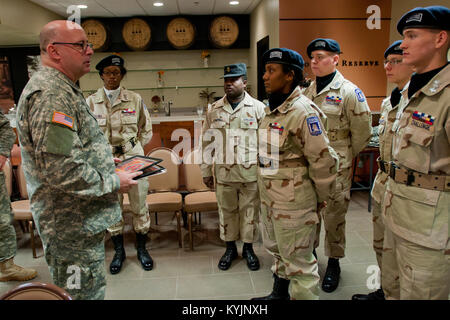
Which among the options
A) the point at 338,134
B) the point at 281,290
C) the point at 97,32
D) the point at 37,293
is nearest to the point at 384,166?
the point at 338,134

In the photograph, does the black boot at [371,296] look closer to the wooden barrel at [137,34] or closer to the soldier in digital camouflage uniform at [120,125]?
the soldier in digital camouflage uniform at [120,125]

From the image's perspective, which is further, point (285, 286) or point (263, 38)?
point (263, 38)

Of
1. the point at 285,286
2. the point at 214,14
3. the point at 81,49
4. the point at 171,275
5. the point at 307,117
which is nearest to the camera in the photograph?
the point at 81,49

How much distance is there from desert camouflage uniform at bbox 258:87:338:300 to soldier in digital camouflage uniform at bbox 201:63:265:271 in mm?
781

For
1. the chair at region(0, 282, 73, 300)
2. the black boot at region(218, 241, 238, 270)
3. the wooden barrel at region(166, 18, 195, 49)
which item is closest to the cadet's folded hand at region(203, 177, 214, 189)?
the black boot at region(218, 241, 238, 270)

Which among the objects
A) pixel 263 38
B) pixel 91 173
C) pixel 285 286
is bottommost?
pixel 285 286

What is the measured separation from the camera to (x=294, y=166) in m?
1.77

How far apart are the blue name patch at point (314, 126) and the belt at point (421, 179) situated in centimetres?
42

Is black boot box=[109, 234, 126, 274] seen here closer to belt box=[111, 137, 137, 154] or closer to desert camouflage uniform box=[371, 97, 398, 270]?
belt box=[111, 137, 137, 154]
